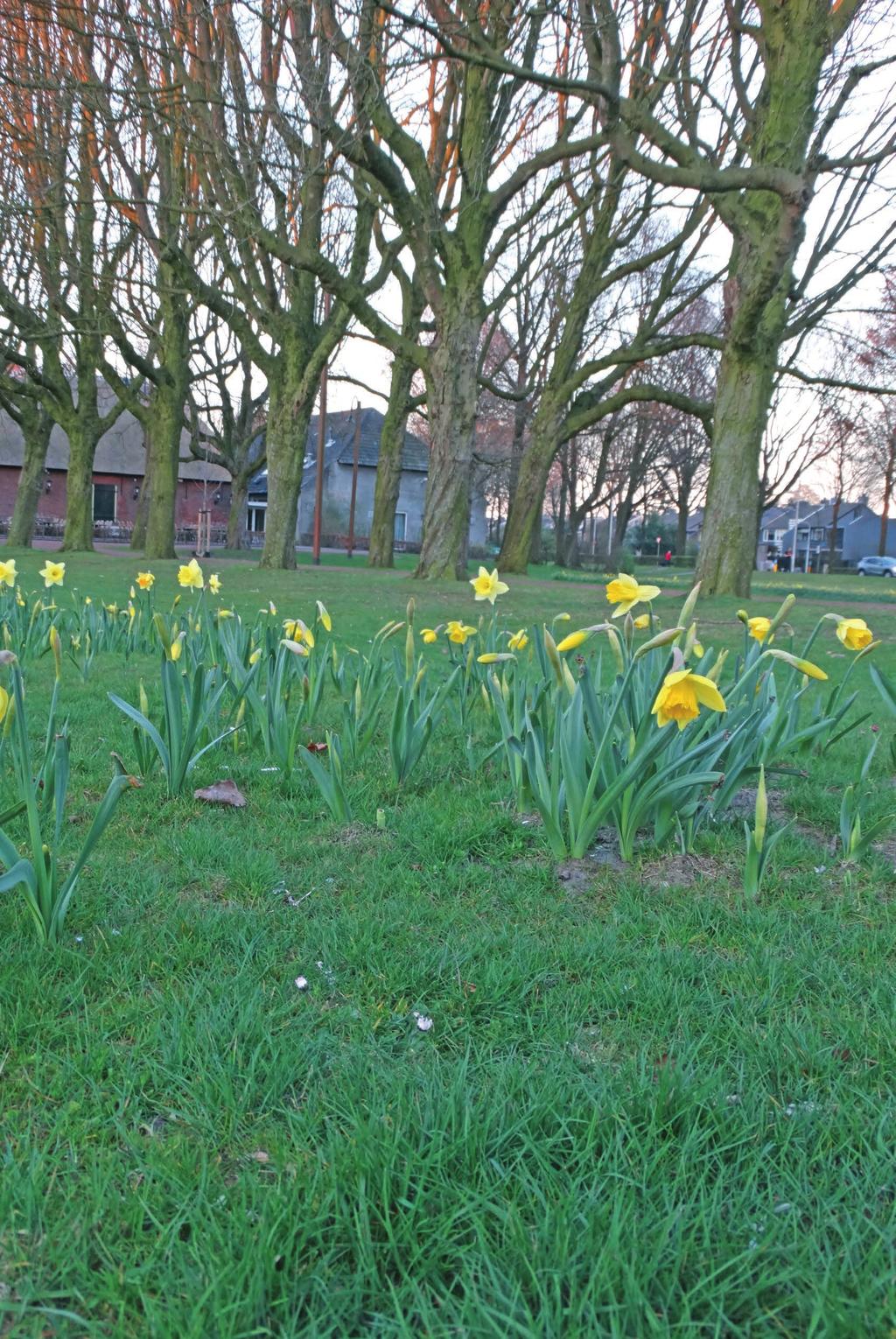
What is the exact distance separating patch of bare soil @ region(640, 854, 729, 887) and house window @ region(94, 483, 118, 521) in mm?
47623

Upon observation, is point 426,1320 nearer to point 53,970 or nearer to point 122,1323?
point 122,1323

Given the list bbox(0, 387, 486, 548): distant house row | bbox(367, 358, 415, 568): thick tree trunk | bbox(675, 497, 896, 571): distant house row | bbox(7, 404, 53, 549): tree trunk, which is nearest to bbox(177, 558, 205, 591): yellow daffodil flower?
bbox(367, 358, 415, 568): thick tree trunk

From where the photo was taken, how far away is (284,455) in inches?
663

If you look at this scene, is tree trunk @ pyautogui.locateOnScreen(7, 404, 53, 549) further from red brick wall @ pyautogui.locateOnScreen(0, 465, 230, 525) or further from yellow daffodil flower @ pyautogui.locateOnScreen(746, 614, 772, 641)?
yellow daffodil flower @ pyautogui.locateOnScreen(746, 614, 772, 641)

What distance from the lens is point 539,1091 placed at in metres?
1.53

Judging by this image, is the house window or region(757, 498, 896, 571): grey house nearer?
the house window

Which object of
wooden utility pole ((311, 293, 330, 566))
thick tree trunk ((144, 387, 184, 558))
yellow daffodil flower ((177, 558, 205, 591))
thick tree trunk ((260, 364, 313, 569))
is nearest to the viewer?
yellow daffodil flower ((177, 558, 205, 591))

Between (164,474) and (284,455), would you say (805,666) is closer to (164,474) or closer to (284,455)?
(284,455)

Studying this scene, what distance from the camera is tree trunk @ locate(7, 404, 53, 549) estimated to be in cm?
2403

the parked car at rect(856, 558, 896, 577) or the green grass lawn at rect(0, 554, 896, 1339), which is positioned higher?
the parked car at rect(856, 558, 896, 577)

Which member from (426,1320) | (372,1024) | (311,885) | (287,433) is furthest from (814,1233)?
(287,433)

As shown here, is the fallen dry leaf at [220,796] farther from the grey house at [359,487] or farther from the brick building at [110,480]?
the grey house at [359,487]

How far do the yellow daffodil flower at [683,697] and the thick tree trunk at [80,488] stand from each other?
880 inches

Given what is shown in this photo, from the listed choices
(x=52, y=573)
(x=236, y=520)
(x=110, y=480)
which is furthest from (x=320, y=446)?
(x=110, y=480)
